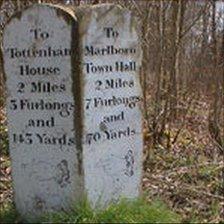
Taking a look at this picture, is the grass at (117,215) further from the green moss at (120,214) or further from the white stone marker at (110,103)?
the white stone marker at (110,103)

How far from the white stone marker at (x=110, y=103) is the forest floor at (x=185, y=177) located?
625 millimetres

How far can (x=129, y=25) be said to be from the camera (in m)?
5.84

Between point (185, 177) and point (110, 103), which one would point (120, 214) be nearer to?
point (110, 103)

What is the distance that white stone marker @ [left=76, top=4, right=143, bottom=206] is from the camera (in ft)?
18.0

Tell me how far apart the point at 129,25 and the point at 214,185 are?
6.66ft

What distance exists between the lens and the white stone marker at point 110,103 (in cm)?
549

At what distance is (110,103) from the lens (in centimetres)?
568

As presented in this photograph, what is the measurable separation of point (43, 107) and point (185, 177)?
2267 mm

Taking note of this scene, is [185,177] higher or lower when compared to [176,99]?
lower

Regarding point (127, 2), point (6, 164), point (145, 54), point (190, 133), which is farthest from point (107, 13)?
point (190, 133)

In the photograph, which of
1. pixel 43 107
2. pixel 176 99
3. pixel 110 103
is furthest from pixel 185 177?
pixel 176 99

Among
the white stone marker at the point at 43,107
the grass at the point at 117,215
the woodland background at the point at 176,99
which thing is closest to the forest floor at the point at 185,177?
the woodland background at the point at 176,99

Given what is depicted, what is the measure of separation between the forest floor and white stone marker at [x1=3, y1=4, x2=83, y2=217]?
2.69 ft

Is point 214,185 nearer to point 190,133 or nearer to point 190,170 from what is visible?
point 190,170
